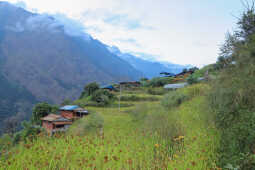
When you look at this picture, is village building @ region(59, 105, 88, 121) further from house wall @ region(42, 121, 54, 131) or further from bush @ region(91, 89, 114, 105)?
bush @ region(91, 89, 114, 105)

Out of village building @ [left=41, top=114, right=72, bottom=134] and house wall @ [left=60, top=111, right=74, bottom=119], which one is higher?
house wall @ [left=60, top=111, right=74, bottom=119]

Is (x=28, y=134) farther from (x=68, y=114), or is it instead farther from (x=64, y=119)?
(x=68, y=114)

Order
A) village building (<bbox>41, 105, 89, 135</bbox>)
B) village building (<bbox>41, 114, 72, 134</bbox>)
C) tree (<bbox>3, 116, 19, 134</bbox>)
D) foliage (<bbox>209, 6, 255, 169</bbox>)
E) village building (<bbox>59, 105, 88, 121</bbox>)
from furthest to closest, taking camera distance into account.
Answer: village building (<bbox>59, 105, 88, 121</bbox>), village building (<bbox>41, 105, 89, 135</bbox>), village building (<bbox>41, 114, 72, 134</bbox>), tree (<bbox>3, 116, 19, 134</bbox>), foliage (<bbox>209, 6, 255, 169</bbox>)

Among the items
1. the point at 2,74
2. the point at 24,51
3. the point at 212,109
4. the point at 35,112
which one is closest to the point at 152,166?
the point at 212,109

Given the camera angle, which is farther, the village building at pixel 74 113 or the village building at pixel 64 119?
the village building at pixel 74 113

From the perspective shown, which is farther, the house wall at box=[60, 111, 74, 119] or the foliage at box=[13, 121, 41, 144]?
the house wall at box=[60, 111, 74, 119]

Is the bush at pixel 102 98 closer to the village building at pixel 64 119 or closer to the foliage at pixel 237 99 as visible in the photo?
the village building at pixel 64 119

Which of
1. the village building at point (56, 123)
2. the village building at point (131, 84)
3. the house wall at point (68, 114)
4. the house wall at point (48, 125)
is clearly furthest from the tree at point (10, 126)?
the village building at point (131, 84)

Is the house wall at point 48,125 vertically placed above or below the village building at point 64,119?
below

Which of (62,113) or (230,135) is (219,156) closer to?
(230,135)

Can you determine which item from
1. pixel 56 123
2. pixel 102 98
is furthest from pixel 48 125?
pixel 102 98

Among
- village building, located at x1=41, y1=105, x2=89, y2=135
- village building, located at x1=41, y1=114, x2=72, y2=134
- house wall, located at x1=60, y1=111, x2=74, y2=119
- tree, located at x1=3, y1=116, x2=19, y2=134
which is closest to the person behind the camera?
tree, located at x1=3, y1=116, x2=19, y2=134

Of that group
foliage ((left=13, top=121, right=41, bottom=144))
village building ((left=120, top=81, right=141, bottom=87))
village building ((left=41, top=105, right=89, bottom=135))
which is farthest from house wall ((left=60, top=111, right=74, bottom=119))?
village building ((left=120, top=81, right=141, bottom=87))

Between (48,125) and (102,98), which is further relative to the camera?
(102,98)
